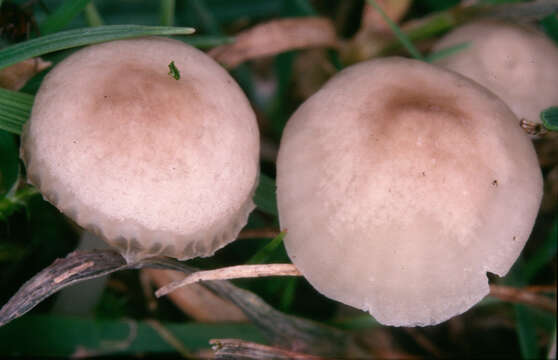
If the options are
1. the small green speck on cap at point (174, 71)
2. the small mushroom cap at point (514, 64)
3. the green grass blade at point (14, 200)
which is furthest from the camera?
the small mushroom cap at point (514, 64)

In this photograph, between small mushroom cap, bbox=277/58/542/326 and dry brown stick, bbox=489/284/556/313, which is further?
dry brown stick, bbox=489/284/556/313

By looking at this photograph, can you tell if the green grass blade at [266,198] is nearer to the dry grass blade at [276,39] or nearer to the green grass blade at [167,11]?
the dry grass blade at [276,39]

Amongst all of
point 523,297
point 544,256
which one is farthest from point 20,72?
point 544,256

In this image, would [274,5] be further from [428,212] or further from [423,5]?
[428,212]

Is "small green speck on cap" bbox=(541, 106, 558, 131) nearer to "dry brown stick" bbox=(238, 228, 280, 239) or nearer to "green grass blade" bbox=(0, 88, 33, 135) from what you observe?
"dry brown stick" bbox=(238, 228, 280, 239)

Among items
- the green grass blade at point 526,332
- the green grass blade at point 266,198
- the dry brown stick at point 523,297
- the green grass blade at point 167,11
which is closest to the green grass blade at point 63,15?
the green grass blade at point 167,11

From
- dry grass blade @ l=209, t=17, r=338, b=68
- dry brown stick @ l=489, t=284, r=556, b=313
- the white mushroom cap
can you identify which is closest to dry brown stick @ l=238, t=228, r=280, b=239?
the white mushroom cap

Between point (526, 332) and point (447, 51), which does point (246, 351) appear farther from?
point (447, 51)
